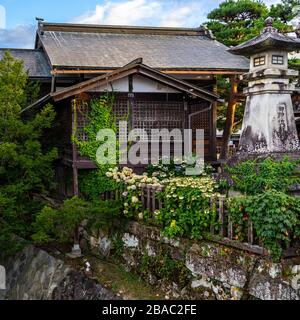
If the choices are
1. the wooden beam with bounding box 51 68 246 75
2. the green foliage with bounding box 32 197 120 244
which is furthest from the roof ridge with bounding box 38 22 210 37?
the green foliage with bounding box 32 197 120 244

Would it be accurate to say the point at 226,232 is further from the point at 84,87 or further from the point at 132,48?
the point at 132,48

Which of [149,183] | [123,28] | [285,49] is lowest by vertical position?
[149,183]

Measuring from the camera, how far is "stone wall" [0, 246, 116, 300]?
38.3 feet

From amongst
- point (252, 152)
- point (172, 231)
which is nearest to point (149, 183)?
point (172, 231)

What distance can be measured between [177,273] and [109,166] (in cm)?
518

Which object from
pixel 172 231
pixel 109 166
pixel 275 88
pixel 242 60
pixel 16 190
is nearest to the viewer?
pixel 172 231

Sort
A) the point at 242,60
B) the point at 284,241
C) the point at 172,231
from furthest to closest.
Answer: the point at 242,60 < the point at 172,231 < the point at 284,241

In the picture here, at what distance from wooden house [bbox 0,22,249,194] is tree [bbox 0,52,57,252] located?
46.6 inches

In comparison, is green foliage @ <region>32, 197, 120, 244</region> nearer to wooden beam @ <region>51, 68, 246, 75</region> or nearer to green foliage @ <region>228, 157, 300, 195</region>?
green foliage @ <region>228, 157, 300, 195</region>

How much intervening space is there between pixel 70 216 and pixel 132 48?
10.9 m

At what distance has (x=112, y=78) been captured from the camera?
14.8 metres

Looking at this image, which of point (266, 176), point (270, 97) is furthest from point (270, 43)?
point (266, 176)

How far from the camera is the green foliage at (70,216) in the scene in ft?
40.3

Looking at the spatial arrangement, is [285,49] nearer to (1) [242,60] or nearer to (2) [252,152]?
(2) [252,152]
